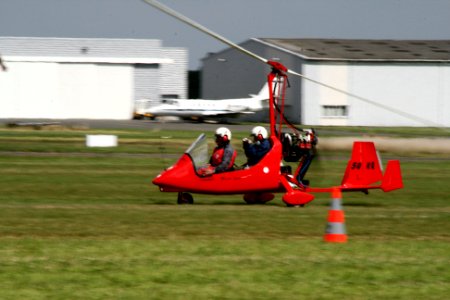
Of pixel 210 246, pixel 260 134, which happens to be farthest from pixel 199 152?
pixel 210 246

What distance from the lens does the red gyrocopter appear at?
17812 millimetres

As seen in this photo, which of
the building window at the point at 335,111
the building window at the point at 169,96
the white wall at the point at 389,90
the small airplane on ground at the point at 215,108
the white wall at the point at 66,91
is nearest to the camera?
the small airplane on ground at the point at 215,108

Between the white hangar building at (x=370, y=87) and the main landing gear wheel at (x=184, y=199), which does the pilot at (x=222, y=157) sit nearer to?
the main landing gear wheel at (x=184, y=199)

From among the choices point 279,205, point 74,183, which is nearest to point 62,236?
point 279,205

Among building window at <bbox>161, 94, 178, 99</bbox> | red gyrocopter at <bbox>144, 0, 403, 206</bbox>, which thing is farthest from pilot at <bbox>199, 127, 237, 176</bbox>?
building window at <bbox>161, 94, 178, 99</bbox>

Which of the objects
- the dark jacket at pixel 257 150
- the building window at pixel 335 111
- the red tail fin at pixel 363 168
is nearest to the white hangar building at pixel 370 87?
the building window at pixel 335 111

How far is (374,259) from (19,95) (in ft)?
229

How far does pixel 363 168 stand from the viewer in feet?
61.7

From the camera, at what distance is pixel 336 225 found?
40.1 ft

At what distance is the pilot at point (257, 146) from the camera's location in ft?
59.1

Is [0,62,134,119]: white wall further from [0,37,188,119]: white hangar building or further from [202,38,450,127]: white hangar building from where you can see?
[202,38,450,127]: white hangar building

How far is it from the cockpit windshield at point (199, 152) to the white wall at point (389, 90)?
5417 centimetres

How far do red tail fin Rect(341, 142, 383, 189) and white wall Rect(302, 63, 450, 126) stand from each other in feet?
175

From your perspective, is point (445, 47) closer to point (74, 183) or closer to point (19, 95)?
point (19, 95)
